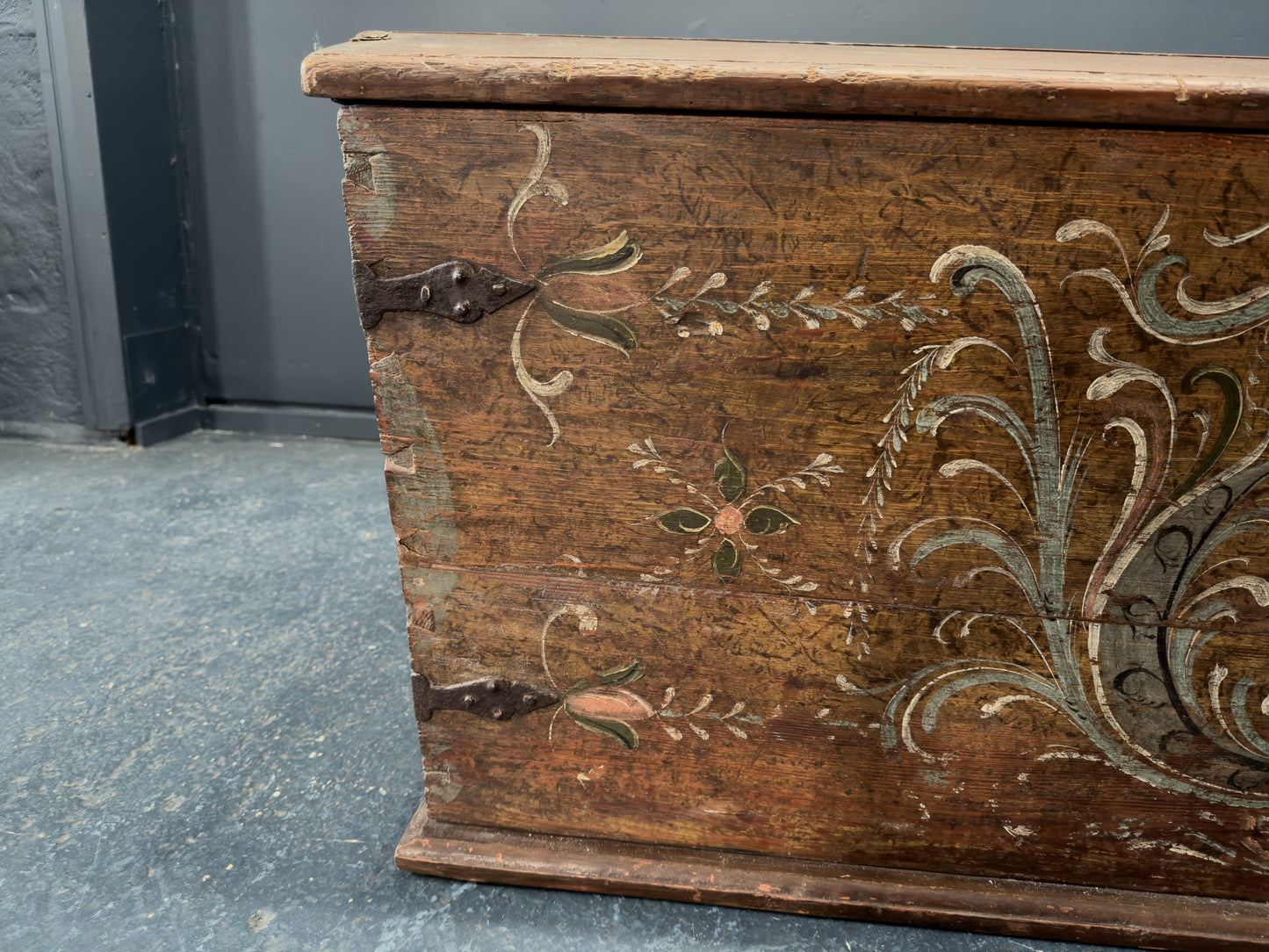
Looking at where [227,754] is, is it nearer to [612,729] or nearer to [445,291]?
[612,729]

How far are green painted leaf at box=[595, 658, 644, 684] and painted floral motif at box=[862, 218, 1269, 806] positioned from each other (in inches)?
11.2

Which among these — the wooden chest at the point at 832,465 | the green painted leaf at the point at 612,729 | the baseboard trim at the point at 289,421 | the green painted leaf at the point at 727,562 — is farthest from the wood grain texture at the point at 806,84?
the baseboard trim at the point at 289,421

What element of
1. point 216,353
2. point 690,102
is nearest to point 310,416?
point 216,353

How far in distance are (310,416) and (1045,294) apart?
223 cm

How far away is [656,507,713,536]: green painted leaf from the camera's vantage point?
3.04ft

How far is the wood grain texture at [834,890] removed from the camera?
986 millimetres

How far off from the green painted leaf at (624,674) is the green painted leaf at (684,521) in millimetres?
168

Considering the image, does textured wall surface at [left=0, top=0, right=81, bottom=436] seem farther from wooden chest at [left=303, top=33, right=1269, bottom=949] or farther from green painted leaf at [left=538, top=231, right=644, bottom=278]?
green painted leaf at [left=538, top=231, right=644, bottom=278]

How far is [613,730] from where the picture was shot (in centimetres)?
102

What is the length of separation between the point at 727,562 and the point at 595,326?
A: 290 millimetres

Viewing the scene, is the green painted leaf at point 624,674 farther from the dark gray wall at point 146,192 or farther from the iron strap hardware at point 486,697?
the dark gray wall at point 146,192

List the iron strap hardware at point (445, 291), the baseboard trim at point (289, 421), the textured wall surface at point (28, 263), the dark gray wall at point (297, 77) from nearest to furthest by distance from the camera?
the iron strap hardware at point (445, 291), the dark gray wall at point (297, 77), the textured wall surface at point (28, 263), the baseboard trim at point (289, 421)

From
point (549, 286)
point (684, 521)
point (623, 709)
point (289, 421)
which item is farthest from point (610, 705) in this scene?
point (289, 421)

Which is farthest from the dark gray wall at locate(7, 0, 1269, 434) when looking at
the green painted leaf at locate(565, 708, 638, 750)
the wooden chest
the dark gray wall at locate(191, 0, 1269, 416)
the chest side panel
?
the green painted leaf at locate(565, 708, 638, 750)
